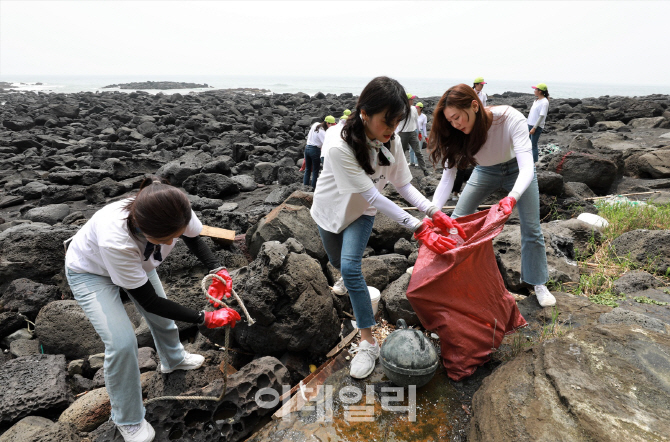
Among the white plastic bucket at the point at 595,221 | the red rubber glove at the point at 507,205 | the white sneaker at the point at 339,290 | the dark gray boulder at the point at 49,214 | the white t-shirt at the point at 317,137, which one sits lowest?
the dark gray boulder at the point at 49,214

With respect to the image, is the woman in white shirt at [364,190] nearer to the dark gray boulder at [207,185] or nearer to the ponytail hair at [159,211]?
the ponytail hair at [159,211]

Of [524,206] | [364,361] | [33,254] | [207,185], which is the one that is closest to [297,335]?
[364,361]

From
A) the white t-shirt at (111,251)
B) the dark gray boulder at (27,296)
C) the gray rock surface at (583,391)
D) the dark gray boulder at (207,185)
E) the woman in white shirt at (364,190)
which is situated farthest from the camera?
the dark gray boulder at (207,185)

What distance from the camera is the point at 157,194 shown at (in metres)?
1.84

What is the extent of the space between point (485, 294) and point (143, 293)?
6.42 feet

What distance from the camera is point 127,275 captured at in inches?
78.5

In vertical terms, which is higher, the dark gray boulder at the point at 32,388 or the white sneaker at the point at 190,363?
the white sneaker at the point at 190,363

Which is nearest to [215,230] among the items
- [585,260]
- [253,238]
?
[253,238]

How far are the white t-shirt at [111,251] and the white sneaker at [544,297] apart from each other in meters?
2.70

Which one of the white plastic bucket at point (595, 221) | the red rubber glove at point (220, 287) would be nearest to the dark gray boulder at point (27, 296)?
Result: the red rubber glove at point (220, 287)

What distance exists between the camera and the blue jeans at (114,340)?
2043mm

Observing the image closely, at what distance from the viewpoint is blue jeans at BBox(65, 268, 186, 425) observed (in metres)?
2.04

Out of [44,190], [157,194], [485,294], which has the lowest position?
[44,190]

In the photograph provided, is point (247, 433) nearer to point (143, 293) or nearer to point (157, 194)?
point (143, 293)
